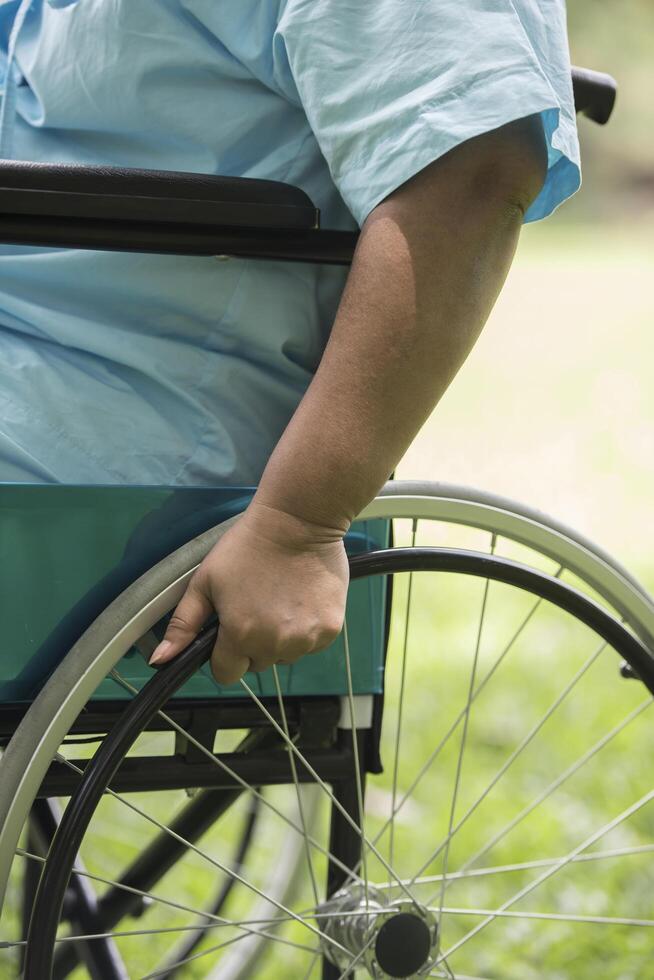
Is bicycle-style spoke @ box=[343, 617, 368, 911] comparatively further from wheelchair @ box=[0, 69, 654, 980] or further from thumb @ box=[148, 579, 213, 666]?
thumb @ box=[148, 579, 213, 666]

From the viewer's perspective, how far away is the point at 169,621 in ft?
2.81

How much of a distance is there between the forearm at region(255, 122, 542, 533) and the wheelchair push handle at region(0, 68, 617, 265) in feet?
0.23

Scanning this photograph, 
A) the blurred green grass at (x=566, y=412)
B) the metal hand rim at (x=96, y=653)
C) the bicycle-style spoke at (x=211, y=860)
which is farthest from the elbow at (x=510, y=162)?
the blurred green grass at (x=566, y=412)

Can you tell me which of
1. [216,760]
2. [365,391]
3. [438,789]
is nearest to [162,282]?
[365,391]

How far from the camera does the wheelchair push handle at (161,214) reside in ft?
2.60

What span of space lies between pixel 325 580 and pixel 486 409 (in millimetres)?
3635

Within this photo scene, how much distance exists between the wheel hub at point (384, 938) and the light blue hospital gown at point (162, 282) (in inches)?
13.8

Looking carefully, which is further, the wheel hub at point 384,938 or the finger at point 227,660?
the wheel hub at point 384,938

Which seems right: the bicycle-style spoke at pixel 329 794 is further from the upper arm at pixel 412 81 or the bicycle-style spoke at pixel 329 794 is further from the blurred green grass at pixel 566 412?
the blurred green grass at pixel 566 412

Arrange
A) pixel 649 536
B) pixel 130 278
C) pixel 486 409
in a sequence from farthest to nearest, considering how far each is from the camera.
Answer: pixel 486 409 → pixel 649 536 → pixel 130 278

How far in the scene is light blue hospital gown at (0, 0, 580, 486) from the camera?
2.79ft

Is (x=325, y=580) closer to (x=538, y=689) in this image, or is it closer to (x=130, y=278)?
(x=130, y=278)

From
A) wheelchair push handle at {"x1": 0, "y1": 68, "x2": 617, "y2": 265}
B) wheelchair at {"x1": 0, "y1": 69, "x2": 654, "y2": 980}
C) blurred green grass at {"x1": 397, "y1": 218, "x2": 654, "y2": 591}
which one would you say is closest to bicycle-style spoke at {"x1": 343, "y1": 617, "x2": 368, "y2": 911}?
wheelchair at {"x1": 0, "y1": 69, "x2": 654, "y2": 980}

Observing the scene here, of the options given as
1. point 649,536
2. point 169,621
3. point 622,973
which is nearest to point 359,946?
point 169,621
